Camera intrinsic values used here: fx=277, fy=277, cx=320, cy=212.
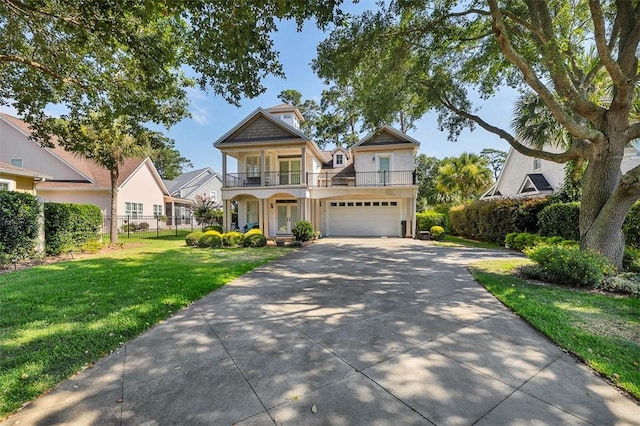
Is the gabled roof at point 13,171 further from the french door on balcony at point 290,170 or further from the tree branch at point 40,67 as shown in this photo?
the french door on balcony at point 290,170

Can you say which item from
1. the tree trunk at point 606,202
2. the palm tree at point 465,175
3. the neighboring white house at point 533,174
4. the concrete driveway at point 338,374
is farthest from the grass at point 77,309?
the palm tree at point 465,175

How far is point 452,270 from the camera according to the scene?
328 inches

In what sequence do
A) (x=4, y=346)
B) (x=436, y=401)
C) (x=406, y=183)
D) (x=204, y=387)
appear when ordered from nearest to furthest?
(x=436, y=401) → (x=204, y=387) → (x=4, y=346) → (x=406, y=183)

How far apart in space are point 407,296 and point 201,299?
4271 mm

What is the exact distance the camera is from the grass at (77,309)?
10.2ft

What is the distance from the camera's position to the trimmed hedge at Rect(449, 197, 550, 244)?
545 inches

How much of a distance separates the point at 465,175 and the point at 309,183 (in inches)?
519

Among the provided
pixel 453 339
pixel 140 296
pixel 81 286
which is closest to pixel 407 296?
pixel 453 339

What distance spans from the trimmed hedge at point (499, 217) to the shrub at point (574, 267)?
7.83m

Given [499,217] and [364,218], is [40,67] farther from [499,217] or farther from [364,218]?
[499,217]

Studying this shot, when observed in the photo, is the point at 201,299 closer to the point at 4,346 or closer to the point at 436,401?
the point at 4,346

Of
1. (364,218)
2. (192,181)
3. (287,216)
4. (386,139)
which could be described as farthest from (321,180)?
(192,181)

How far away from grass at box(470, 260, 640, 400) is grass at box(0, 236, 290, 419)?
5.97m

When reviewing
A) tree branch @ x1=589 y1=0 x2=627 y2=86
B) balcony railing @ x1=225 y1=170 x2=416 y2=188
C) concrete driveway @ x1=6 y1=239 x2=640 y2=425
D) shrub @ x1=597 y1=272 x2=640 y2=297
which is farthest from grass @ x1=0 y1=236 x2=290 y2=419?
tree branch @ x1=589 y1=0 x2=627 y2=86
